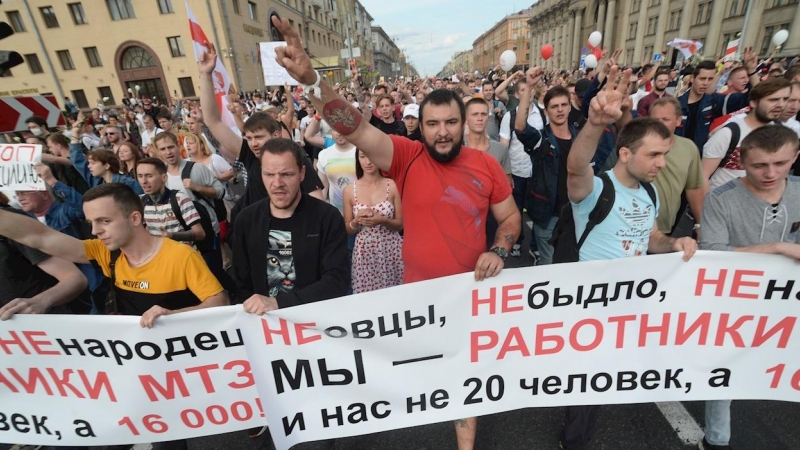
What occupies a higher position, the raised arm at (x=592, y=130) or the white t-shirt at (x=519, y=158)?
the raised arm at (x=592, y=130)

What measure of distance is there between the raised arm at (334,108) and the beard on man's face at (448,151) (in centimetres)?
23

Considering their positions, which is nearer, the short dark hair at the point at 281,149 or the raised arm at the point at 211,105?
the short dark hair at the point at 281,149

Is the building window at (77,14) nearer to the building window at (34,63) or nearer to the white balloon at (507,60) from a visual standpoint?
the building window at (34,63)

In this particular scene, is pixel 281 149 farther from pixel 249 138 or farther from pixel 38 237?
pixel 249 138

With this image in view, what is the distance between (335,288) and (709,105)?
19.2 feet

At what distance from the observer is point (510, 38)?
114625 mm

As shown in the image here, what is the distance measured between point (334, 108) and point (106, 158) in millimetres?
3772

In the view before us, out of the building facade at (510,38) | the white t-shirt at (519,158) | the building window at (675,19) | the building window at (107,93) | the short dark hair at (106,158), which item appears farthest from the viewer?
the building facade at (510,38)

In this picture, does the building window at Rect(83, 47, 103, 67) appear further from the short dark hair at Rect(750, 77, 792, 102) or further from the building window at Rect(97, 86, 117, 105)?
the short dark hair at Rect(750, 77, 792, 102)

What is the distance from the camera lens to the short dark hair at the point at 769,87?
3.04m

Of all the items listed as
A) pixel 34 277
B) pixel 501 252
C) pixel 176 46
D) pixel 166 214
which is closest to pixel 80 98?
pixel 176 46

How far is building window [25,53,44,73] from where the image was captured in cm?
3141

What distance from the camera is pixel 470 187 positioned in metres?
2.27

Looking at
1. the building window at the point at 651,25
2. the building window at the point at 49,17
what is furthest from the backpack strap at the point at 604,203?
the building window at the point at 651,25
